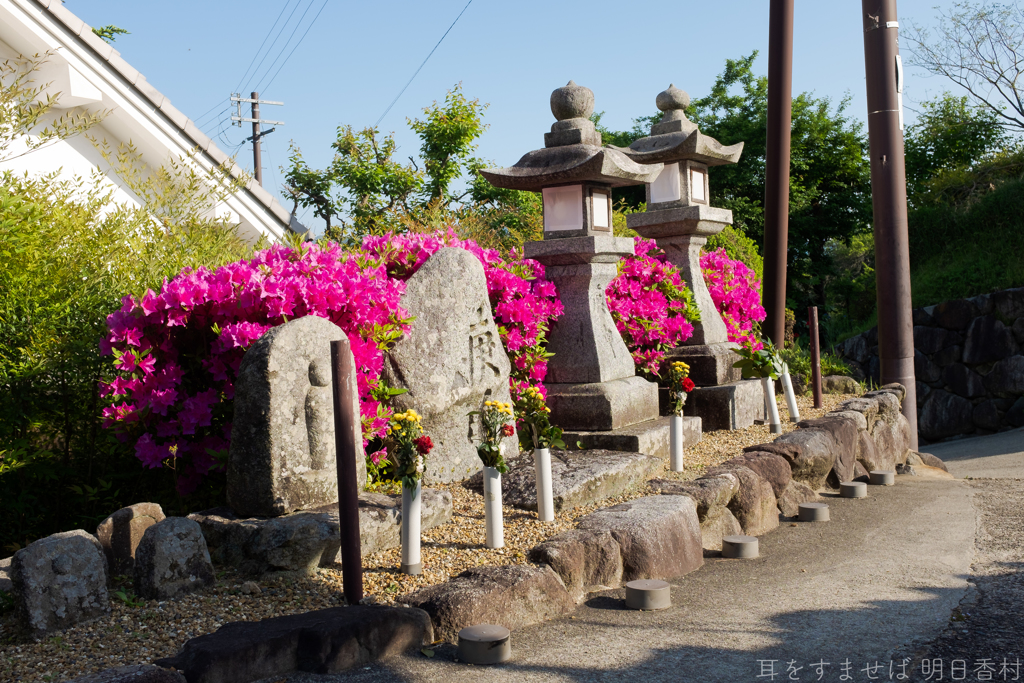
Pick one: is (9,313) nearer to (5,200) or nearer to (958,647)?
(5,200)

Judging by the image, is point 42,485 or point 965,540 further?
point 965,540

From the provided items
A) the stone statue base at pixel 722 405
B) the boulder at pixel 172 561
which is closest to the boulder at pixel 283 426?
the boulder at pixel 172 561

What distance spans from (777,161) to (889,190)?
125 cm

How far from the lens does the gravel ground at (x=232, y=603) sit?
269 centimetres

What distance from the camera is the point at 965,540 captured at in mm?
4711

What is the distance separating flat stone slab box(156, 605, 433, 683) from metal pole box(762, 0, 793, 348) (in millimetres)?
6857

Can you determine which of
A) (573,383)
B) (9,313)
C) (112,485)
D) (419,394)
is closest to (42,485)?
(112,485)

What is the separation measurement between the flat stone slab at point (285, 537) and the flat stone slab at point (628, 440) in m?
2.15

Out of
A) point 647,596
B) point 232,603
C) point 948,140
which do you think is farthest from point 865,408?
point 948,140

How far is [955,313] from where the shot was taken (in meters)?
13.7

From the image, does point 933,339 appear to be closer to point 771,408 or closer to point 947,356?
point 947,356

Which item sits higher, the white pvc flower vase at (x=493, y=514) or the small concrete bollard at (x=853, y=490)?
the white pvc flower vase at (x=493, y=514)

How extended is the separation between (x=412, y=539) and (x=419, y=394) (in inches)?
56.3

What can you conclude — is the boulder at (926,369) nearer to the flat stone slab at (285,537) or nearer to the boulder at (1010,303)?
the boulder at (1010,303)
